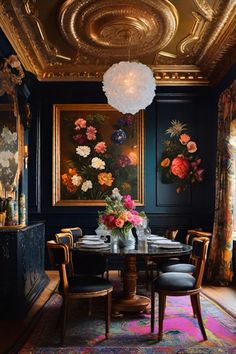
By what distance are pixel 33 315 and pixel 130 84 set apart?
2.47 m

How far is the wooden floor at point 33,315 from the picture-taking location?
A: 3.09 meters

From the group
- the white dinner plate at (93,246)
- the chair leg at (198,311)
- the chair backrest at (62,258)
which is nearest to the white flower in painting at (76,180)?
the white dinner plate at (93,246)

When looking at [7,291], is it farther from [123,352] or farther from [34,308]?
Result: [123,352]

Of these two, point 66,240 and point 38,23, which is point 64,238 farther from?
point 38,23

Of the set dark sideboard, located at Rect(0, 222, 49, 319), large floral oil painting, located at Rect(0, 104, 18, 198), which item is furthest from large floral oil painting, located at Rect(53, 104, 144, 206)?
dark sideboard, located at Rect(0, 222, 49, 319)

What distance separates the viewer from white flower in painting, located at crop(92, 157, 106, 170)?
250 inches

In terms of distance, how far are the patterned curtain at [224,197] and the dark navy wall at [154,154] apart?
67 centimetres

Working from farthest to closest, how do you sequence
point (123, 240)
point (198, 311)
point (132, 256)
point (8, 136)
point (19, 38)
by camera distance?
point (19, 38)
point (8, 136)
point (123, 240)
point (132, 256)
point (198, 311)

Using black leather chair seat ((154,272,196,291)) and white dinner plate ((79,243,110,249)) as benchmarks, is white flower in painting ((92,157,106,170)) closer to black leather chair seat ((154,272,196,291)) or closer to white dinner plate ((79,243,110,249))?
white dinner plate ((79,243,110,249))

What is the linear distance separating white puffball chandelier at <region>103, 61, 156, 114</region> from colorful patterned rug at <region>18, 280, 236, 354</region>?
215 centimetres

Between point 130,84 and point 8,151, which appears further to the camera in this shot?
point 8,151

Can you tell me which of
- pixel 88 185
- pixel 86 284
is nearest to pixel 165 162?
pixel 88 185

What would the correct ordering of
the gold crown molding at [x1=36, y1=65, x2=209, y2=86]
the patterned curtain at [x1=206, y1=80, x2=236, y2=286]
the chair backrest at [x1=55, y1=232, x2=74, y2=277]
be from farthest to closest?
the gold crown molding at [x1=36, y1=65, x2=209, y2=86]
the patterned curtain at [x1=206, y1=80, x2=236, y2=286]
the chair backrest at [x1=55, y1=232, x2=74, y2=277]

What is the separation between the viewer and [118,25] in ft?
15.4
